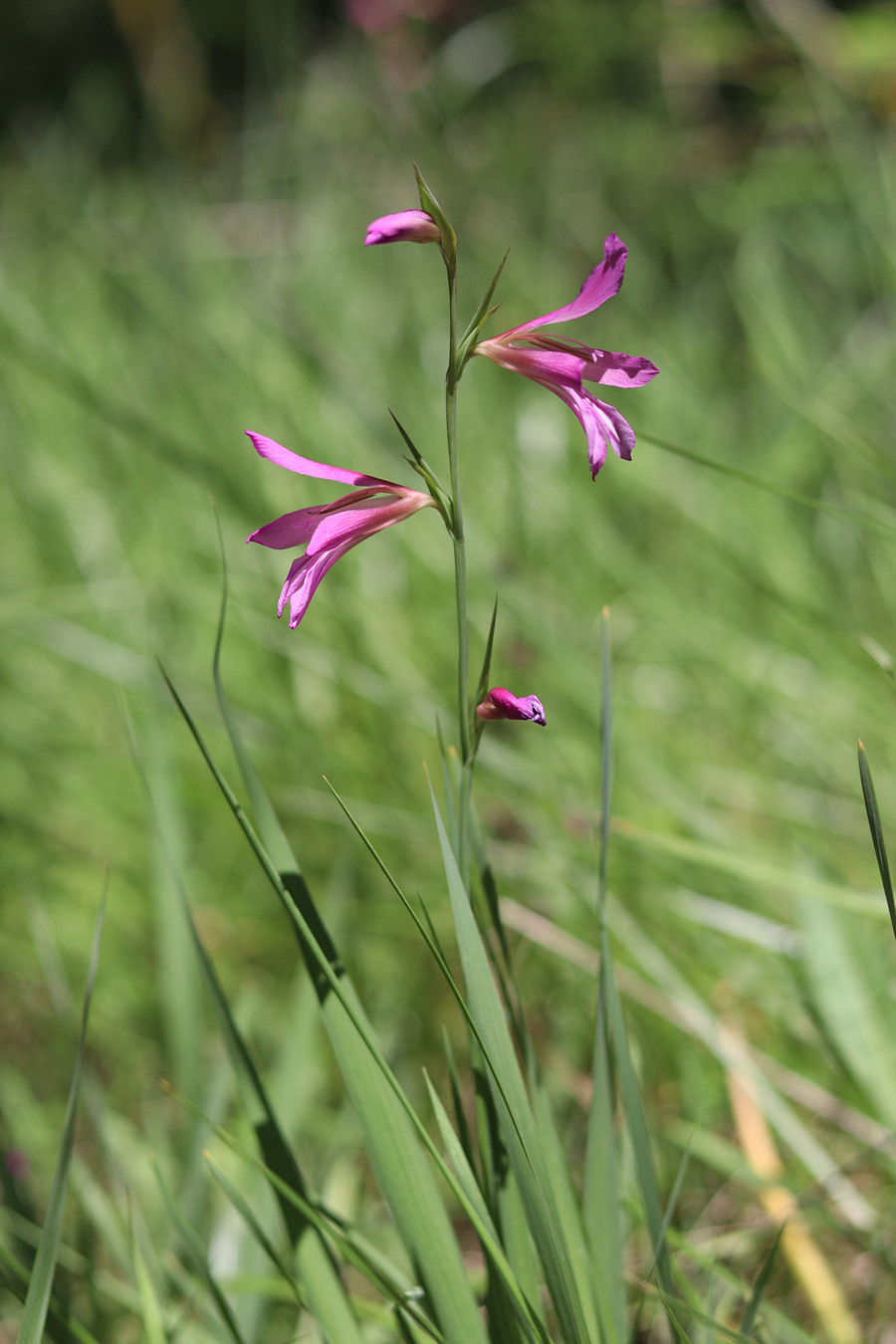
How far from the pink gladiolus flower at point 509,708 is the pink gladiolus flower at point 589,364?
8 centimetres

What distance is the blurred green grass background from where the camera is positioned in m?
0.75

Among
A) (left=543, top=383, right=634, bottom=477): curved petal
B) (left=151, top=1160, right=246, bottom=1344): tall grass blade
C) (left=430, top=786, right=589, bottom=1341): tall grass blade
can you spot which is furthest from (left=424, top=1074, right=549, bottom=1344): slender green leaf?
(left=543, top=383, right=634, bottom=477): curved petal

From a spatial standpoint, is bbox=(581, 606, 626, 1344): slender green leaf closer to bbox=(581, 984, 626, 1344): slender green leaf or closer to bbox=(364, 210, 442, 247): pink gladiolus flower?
bbox=(581, 984, 626, 1344): slender green leaf

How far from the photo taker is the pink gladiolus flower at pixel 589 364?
0.30 m

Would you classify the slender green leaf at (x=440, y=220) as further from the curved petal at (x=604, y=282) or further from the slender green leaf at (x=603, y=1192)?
the slender green leaf at (x=603, y=1192)

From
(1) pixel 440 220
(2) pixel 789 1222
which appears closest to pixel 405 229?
(1) pixel 440 220

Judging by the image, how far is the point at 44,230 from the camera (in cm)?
300

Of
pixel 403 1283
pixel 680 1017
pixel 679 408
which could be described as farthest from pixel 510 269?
pixel 403 1283

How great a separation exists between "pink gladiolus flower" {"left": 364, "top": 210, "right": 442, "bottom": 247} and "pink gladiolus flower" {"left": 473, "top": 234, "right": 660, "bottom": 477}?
42 millimetres

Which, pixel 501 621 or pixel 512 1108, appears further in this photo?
pixel 501 621

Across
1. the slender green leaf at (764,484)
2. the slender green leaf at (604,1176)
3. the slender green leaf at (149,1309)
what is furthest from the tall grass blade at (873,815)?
the slender green leaf at (149,1309)

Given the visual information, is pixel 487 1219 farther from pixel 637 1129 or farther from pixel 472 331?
pixel 472 331

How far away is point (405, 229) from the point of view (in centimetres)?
32

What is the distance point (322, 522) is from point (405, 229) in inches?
4.2
